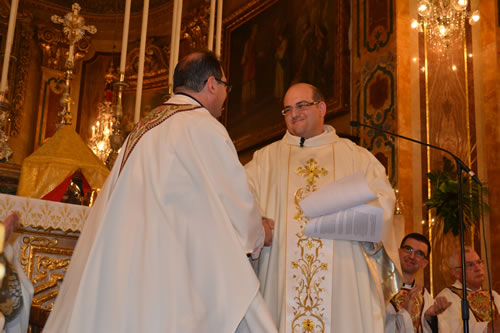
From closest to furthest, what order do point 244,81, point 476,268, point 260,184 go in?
point 260,184, point 476,268, point 244,81

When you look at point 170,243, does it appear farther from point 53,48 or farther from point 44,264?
point 53,48

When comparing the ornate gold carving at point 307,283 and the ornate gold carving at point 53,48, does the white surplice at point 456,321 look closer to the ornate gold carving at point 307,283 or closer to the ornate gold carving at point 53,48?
the ornate gold carving at point 307,283

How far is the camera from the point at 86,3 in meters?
12.9

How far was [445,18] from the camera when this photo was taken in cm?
734

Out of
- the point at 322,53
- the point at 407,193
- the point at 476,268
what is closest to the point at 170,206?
the point at 476,268

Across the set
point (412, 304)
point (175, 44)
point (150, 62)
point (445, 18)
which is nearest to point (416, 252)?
point (412, 304)

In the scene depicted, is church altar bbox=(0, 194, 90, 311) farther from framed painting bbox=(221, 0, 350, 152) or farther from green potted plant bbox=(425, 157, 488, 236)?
framed painting bbox=(221, 0, 350, 152)

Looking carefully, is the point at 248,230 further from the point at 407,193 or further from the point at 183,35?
the point at 183,35

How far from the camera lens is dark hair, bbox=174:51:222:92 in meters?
3.28

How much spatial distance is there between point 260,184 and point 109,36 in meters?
9.72

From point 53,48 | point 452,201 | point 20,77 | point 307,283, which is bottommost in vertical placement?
point 307,283

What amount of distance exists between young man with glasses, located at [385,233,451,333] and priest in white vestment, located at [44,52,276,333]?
2.16m

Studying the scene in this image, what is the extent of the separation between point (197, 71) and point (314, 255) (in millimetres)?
1338

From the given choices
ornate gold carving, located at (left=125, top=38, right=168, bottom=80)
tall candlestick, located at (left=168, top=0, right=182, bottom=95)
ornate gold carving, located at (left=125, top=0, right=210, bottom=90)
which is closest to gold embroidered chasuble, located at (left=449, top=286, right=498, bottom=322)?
tall candlestick, located at (left=168, top=0, right=182, bottom=95)
